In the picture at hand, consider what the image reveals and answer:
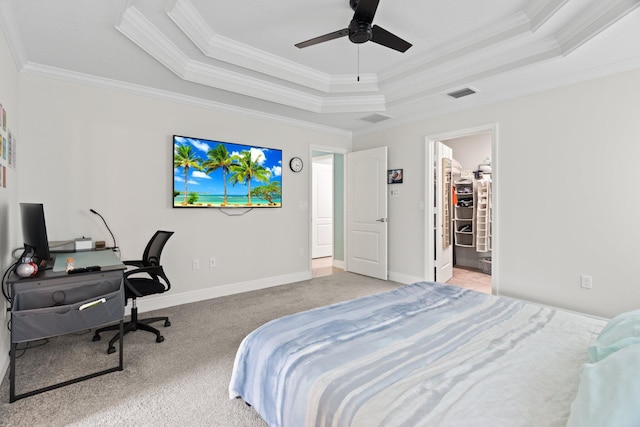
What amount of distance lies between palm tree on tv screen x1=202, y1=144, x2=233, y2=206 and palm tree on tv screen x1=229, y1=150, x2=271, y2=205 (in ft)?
0.26

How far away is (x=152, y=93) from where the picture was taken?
3.55 metres

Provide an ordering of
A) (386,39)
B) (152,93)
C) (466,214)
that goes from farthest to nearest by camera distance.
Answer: (466,214)
(152,93)
(386,39)

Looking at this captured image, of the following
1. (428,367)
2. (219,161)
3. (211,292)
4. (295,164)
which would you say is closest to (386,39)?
(428,367)

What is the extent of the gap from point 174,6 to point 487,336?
3.03m

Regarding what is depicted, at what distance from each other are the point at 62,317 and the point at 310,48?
3.01m

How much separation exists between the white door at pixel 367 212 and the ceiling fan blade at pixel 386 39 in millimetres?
2492

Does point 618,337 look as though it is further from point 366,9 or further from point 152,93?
point 152,93

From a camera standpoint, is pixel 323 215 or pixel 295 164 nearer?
pixel 295 164

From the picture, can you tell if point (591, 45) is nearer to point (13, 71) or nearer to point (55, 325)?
point (55, 325)

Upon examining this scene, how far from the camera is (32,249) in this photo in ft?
7.72

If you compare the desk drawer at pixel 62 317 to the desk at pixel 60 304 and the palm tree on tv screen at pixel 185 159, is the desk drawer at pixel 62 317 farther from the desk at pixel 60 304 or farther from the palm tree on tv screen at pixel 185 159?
the palm tree on tv screen at pixel 185 159

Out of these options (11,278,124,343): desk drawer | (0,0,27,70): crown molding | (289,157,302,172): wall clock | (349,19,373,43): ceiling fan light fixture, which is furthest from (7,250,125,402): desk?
(289,157,302,172): wall clock

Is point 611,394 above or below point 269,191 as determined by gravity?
below

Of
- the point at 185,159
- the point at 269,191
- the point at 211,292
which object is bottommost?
the point at 211,292
